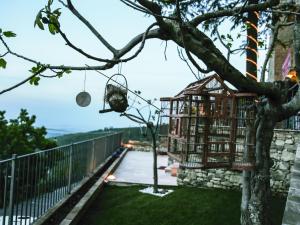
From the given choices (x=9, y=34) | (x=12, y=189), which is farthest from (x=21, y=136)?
(x=9, y=34)

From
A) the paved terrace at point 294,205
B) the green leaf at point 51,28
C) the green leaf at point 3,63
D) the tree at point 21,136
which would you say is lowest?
the paved terrace at point 294,205

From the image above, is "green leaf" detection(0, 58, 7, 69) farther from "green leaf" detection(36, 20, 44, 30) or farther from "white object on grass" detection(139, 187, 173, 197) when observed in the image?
"white object on grass" detection(139, 187, 173, 197)

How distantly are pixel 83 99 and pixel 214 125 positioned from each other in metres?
1.84

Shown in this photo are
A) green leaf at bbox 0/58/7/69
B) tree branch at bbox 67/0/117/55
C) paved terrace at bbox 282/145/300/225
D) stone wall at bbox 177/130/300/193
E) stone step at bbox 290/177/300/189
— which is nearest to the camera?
green leaf at bbox 0/58/7/69

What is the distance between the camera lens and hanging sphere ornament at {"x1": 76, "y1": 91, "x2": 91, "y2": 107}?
374 cm

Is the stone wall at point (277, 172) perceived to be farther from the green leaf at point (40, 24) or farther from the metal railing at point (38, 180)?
the green leaf at point (40, 24)

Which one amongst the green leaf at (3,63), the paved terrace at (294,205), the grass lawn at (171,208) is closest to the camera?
the green leaf at (3,63)

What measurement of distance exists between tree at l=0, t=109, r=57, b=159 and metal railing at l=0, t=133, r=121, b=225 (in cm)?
172

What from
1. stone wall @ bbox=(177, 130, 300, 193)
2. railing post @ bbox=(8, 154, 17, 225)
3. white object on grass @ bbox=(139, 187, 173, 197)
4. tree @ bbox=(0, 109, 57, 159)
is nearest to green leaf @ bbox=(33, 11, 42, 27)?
railing post @ bbox=(8, 154, 17, 225)

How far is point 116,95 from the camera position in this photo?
3.77 metres

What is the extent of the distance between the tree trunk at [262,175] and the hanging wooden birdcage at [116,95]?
6.31ft

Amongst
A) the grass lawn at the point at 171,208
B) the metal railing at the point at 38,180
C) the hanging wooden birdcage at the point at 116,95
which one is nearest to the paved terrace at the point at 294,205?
the grass lawn at the point at 171,208

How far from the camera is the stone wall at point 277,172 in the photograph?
8.95 meters

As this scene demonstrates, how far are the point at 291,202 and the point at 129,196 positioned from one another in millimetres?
4262
